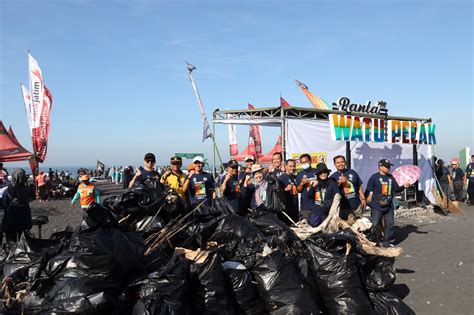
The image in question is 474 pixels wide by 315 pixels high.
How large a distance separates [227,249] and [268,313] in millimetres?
889

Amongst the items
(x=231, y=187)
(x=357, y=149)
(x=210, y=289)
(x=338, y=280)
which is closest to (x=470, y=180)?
(x=357, y=149)

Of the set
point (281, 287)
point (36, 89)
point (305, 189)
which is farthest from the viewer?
point (36, 89)

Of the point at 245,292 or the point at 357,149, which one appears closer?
the point at 245,292

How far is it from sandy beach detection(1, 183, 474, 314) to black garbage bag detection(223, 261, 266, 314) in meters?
1.75

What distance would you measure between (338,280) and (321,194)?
2274 millimetres

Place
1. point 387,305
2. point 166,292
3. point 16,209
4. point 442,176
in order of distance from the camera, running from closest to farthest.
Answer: point 166,292
point 387,305
point 16,209
point 442,176

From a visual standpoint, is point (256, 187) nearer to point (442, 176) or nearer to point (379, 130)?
point (379, 130)

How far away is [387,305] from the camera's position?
3.71m

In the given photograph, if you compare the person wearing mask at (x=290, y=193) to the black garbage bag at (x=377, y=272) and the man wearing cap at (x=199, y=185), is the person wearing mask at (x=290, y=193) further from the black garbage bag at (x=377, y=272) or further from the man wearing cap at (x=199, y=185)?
the black garbage bag at (x=377, y=272)

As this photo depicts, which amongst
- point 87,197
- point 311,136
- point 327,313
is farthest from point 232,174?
point 311,136

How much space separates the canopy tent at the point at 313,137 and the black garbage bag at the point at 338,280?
5.77 meters

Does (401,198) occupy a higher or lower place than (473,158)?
lower

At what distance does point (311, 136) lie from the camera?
33.3ft

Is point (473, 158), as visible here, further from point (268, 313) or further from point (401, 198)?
point (268, 313)
